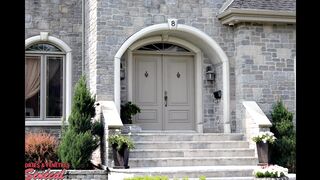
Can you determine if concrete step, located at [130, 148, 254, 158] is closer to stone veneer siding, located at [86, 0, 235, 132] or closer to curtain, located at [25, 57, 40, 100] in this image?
stone veneer siding, located at [86, 0, 235, 132]

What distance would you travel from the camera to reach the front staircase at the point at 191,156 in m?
11.2

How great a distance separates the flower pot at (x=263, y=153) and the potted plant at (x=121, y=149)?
121 inches

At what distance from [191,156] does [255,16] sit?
13.4 feet

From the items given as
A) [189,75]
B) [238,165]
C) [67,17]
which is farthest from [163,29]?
[238,165]

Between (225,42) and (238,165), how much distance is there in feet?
12.0

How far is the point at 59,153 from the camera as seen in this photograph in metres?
12.5

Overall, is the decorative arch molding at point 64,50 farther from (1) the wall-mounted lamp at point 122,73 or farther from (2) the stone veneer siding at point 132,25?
(1) the wall-mounted lamp at point 122,73

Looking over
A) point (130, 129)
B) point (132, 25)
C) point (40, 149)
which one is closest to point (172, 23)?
point (132, 25)

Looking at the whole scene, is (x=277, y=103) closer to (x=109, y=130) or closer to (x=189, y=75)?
(x=189, y=75)

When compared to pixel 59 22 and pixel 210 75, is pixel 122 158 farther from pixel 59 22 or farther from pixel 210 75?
pixel 59 22
